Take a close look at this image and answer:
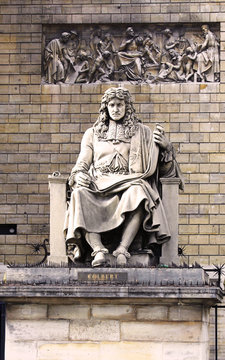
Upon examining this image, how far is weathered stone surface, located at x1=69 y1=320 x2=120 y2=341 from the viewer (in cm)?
1002

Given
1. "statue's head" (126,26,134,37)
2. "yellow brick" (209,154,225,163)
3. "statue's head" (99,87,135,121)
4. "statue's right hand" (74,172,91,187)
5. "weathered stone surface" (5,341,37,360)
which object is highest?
→ "statue's head" (126,26,134,37)

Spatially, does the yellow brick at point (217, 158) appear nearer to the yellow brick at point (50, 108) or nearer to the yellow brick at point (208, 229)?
the yellow brick at point (208, 229)

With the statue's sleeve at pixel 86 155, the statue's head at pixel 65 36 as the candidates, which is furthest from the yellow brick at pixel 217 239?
the statue's sleeve at pixel 86 155

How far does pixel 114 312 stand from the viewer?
10070 mm

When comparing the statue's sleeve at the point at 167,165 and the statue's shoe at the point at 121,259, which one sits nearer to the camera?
the statue's shoe at the point at 121,259

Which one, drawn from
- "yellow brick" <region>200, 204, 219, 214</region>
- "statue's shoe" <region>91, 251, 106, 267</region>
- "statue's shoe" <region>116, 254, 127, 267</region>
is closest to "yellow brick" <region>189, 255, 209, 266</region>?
"yellow brick" <region>200, 204, 219, 214</region>

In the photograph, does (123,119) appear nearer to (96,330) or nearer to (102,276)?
(102,276)

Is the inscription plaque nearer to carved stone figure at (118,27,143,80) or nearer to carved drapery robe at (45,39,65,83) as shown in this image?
carved stone figure at (118,27,143,80)

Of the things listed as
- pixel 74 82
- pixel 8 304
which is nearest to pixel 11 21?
pixel 74 82

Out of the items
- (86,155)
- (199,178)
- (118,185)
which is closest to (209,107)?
(199,178)

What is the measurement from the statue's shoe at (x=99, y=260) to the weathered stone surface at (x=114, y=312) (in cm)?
55

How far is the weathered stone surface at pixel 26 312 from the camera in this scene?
33.2ft

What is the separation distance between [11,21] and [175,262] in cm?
677


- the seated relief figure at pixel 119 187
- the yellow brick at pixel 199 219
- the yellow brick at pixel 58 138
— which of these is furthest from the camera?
the yellow brick at pixel 58 138
